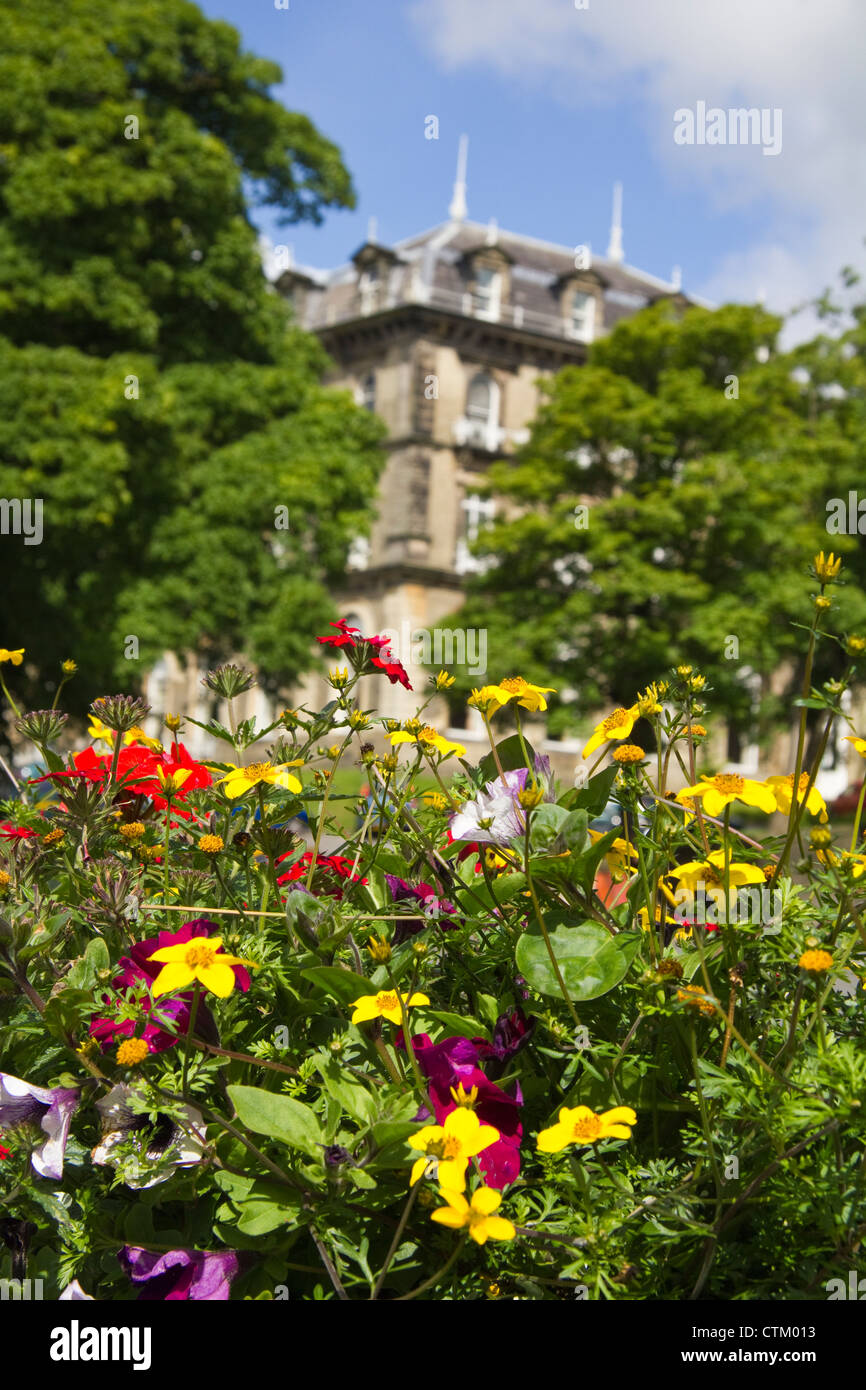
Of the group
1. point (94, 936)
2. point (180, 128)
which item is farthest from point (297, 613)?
point (94, 936)

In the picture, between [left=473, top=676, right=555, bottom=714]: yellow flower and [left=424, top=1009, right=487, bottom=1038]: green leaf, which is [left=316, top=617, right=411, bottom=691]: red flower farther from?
[left=424, top=1009, right=487, bottom=1038]: green leaf

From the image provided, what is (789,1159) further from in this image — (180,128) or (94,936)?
(180,128)

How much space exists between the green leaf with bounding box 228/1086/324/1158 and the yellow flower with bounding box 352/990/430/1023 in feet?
0.35

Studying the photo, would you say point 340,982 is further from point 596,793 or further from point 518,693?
point 518,693

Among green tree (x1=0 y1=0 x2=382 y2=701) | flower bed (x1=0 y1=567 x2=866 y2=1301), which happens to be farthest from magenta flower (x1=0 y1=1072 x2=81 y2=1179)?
green tree (x1=0 y1=0 x2=382 y2=701)

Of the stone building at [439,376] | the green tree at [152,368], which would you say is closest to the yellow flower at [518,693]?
the green tree at [152,368]

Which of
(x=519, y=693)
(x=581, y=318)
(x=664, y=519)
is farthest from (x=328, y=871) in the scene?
(x=581, y=318)

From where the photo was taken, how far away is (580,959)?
4.74 ft

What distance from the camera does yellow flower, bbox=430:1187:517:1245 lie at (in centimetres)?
117

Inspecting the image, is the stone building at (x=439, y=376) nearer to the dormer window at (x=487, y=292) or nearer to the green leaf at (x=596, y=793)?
the dormer window at (x=487, y=292)

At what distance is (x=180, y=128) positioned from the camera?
19.5 meters

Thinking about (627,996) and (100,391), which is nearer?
(627,996)

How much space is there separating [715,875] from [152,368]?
1830 cm
